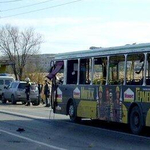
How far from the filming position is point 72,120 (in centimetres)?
2297

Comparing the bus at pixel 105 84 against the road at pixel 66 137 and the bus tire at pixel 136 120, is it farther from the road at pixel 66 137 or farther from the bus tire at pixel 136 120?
the road at pixel 66 137

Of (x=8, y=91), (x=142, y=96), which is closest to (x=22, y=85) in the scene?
(x=8, y=91)

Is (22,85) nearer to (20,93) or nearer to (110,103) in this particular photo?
(20,93)

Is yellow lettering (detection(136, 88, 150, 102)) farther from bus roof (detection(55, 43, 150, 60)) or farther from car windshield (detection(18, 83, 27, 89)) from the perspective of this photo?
car windshield (detection(18, 83, 27, 89))

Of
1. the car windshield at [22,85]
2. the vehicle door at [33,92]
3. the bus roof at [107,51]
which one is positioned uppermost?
the bus roof at [107,51]

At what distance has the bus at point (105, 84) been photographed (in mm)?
17516

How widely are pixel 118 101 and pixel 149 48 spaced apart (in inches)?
96.8

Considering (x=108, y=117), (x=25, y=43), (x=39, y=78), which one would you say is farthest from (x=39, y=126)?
(x=25, y=43)

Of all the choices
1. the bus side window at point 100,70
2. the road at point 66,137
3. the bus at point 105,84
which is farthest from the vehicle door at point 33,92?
the bus side window at point 100,70

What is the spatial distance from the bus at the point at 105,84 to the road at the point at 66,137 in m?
0.66

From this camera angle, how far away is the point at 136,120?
17.8 meters

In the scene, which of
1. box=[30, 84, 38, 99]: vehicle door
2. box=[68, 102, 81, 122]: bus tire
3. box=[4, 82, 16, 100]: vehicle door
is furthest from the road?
box=[4, 82, 16, 100]: vehicle door

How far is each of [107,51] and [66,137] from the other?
14.3ft

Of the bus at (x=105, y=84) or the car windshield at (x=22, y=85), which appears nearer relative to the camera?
the bus at (x=105, y=84)
